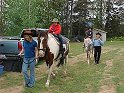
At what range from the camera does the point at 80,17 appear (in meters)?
57.6

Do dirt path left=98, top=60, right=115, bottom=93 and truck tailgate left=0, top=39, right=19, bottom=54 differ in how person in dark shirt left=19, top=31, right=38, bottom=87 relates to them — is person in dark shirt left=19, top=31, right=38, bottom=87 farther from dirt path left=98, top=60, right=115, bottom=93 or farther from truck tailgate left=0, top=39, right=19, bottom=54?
truck tailgate left=0, top=39, right=19, bottom=54

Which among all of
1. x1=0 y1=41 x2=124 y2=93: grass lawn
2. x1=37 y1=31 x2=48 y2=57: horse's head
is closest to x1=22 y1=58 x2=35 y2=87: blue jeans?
x1=0 y1=41 x2=124 y2=93: grass lawn

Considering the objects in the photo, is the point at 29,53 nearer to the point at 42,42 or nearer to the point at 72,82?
the point at 42,42

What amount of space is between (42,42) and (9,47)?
3.00 metres

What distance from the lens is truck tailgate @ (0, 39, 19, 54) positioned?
13.1 metres

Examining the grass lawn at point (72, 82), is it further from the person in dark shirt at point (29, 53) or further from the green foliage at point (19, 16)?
the green foliage at point (19, 16)

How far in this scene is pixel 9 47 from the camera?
1320 cm

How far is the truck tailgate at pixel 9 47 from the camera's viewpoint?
13102 mm

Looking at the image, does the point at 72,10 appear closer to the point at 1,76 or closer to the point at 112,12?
the point at 112,12

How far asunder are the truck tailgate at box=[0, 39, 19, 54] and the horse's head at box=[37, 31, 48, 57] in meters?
2.65

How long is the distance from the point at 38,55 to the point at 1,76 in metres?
→ 2.87

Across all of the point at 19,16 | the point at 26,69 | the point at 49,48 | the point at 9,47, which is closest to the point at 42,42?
the point at 49,48

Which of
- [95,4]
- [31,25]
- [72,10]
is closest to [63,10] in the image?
[72,10]

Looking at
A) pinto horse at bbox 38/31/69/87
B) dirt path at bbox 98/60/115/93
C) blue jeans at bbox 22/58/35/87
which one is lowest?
dirt path at bbox 98/60/115/93
